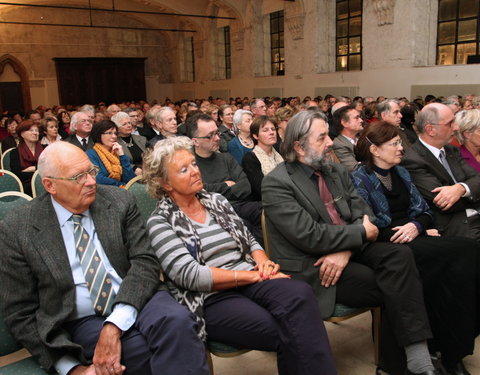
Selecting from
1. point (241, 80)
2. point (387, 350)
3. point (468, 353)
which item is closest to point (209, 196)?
point (387, 350)

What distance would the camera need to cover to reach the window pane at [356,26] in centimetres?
1266

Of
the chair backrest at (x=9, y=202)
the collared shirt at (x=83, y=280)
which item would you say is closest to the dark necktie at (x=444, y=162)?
the collared shirt at (x=83, y=280)

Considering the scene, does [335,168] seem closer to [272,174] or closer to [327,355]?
[272,174]

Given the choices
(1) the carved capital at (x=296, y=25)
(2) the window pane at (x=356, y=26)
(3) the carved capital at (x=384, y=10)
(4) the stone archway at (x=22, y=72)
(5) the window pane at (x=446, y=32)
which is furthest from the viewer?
(4) the stone archway at (x=22, y=72)

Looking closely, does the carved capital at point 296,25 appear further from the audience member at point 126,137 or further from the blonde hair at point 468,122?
the blonde hair at point 468,122

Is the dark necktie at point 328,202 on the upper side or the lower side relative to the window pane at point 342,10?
lower

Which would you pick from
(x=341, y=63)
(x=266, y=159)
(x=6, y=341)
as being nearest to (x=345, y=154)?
(x=266, y=159)

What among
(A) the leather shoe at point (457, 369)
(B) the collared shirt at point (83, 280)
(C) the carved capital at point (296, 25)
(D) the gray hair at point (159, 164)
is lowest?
(A) the leather shoe at point (457, 369)

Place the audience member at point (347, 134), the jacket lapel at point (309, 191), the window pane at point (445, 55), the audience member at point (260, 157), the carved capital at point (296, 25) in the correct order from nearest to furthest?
the jacket lapel at point (309, 191) → the audience member at point (260, 157) → the audience member at point (347, 134) → the window pane at point (445, 55) → the carved capital at point (296, 25)

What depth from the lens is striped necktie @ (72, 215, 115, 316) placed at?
76.6 inches

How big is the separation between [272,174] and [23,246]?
52.4 inches

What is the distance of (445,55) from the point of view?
1103 centimetres

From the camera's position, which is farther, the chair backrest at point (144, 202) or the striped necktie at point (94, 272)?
the chair backrest at point (144, 202)

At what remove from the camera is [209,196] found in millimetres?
2426
